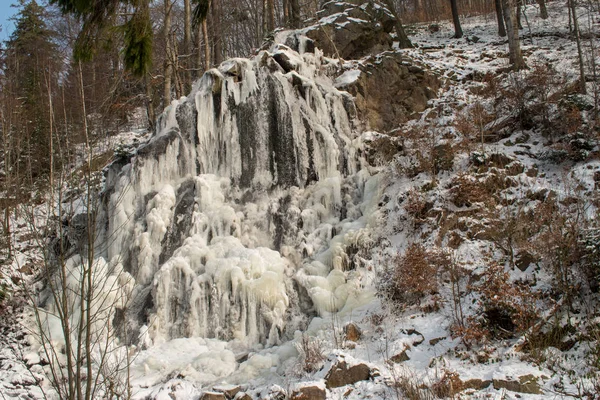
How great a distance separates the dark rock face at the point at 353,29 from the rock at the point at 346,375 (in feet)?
34.8

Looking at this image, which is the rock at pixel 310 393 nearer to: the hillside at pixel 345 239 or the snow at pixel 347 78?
the hillside at pixel 345 239

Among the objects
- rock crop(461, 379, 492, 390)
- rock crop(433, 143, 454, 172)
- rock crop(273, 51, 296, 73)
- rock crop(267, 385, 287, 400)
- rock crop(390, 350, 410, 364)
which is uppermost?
rock crop(273, 51, 296, 73)

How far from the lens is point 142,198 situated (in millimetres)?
10531

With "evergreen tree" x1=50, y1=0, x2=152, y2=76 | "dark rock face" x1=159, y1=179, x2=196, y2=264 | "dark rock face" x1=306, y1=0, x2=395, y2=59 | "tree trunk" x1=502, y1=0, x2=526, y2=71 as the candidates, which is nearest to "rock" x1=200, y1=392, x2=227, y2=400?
"dark rock face" x1=159, y1=179, x2=196, y2=264

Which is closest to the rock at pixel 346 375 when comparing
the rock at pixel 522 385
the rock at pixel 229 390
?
the rock at pixel 229 390

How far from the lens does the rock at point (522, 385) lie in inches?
213

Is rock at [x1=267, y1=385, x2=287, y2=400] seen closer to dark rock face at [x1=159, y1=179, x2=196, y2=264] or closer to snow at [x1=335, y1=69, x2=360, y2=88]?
dark rock face at [x1=159, y1=179, x2=196, y2=264]

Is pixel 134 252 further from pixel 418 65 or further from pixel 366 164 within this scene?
pixel 418 65

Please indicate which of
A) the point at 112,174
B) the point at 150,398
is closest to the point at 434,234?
the point at 150,398

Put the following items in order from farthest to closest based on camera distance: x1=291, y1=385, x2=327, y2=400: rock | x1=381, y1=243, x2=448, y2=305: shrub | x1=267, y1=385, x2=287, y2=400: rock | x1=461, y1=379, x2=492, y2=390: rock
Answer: x1=381, y1=243, x2=448, y2=305: shrub, x1=267, y1=385, x2=287, y2=400: rock, x1=291, y1=385, x2=327, y2=400: rock, x1=461, y1=379, x2=492, y2=390: rock

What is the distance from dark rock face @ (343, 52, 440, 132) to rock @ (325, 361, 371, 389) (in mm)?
7910

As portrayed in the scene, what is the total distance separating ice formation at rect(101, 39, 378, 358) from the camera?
842 centimetres

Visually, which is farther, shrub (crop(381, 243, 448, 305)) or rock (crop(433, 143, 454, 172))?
rock (crop(433, 143, 454, 172))

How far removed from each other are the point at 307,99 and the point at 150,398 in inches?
331
